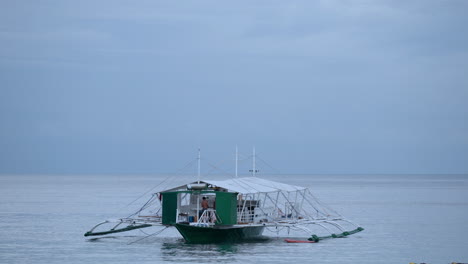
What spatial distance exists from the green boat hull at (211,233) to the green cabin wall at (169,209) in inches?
39.8

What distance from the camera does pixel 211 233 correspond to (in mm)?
39219

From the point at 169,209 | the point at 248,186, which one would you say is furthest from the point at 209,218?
the point at 248,186

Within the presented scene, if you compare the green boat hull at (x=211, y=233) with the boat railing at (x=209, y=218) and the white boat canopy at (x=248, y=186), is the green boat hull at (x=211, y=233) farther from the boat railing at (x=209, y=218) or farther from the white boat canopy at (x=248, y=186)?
the white boat canopy at (x=248, y=186)

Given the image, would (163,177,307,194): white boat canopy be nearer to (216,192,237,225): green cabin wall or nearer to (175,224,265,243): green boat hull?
(216,192,237,225): green cabin wall

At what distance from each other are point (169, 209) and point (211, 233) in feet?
9.15

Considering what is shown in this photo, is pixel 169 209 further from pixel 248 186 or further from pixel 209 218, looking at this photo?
pixel 248 186

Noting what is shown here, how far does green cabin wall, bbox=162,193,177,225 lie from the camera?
132 feet

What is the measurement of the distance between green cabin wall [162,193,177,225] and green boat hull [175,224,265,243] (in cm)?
101

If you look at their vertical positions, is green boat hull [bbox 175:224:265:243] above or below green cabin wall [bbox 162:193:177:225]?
below

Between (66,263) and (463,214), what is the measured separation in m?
47.9

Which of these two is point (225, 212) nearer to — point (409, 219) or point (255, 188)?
point (255, 188)

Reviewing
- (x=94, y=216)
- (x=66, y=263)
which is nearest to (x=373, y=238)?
(x=66, y=263)

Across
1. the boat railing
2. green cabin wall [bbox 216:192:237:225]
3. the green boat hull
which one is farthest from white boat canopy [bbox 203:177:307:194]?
the green boat hull

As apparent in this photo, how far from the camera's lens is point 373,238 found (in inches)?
1884
